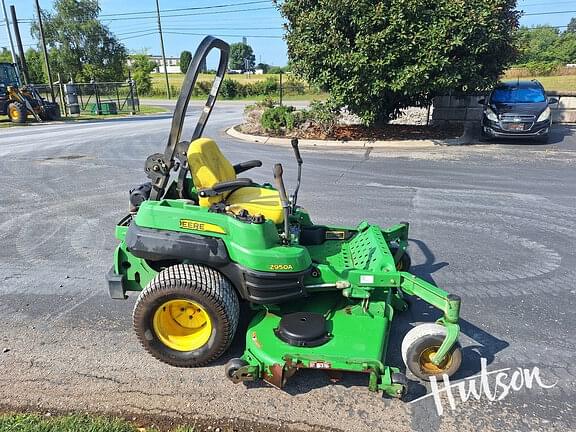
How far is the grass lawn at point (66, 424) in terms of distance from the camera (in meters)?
2.50

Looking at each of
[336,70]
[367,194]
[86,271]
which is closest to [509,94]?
[336,70]

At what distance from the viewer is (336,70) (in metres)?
11.1

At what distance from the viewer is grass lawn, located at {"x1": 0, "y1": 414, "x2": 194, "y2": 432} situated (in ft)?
8.21

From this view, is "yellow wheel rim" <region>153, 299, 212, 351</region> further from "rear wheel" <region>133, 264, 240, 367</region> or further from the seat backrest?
the seat backrest

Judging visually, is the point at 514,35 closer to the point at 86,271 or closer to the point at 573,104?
the point at 573,104

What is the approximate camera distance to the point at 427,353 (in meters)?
2.90

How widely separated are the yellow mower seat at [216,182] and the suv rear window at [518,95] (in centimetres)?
1038

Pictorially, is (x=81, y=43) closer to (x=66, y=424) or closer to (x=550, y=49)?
(x=66, y=424)

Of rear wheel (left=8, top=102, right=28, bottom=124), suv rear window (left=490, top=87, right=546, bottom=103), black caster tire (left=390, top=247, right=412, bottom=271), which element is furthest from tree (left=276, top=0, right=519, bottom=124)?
rear wheel (left=8, top=102, right=28, bottom=124)

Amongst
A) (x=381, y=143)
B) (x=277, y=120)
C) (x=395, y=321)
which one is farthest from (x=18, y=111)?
(x=395, y=321)

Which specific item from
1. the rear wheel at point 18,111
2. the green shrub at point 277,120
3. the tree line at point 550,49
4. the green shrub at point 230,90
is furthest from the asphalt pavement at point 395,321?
the tree line at point 550,49

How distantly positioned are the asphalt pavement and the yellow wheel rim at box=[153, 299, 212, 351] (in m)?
0.18

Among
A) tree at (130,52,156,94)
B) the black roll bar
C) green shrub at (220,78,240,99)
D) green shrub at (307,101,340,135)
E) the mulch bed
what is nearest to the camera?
the black roll bar

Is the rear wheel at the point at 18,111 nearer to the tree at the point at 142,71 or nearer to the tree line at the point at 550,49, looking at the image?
the tree at the point at 142,71
